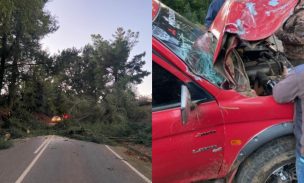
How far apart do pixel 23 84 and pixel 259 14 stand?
151 cm

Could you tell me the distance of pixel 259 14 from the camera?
2.31m

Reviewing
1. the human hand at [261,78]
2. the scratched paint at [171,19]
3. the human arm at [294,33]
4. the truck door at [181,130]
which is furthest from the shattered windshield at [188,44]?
the human arm at [294,33]

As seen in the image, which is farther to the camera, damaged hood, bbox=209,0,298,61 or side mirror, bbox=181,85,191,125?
damaged hood, bbox=209,0,298,61

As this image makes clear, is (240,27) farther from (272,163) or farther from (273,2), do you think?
(272,163)

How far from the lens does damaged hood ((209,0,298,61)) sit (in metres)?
2.31

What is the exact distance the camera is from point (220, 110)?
2.45 metres

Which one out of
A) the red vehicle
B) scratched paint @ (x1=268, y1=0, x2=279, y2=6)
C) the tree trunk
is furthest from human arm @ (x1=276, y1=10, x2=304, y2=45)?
the tree trunk

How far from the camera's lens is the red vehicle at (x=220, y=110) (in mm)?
2340

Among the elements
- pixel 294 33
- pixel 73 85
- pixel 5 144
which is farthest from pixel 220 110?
pixel 5 144

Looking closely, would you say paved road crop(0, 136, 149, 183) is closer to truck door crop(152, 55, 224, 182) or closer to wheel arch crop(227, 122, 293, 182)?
truck door crop(152, 55, 224, 182)

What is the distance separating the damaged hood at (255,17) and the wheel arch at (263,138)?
1.77 feet

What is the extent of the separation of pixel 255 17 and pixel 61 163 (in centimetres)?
149

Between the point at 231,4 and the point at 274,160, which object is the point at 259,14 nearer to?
the point at 231,4

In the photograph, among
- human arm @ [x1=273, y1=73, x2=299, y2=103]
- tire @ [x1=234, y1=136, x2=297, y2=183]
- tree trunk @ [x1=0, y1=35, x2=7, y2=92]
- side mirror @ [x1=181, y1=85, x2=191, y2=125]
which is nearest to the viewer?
tree trunk @ [x1=0, y1=35, x2=7, y2=92]
